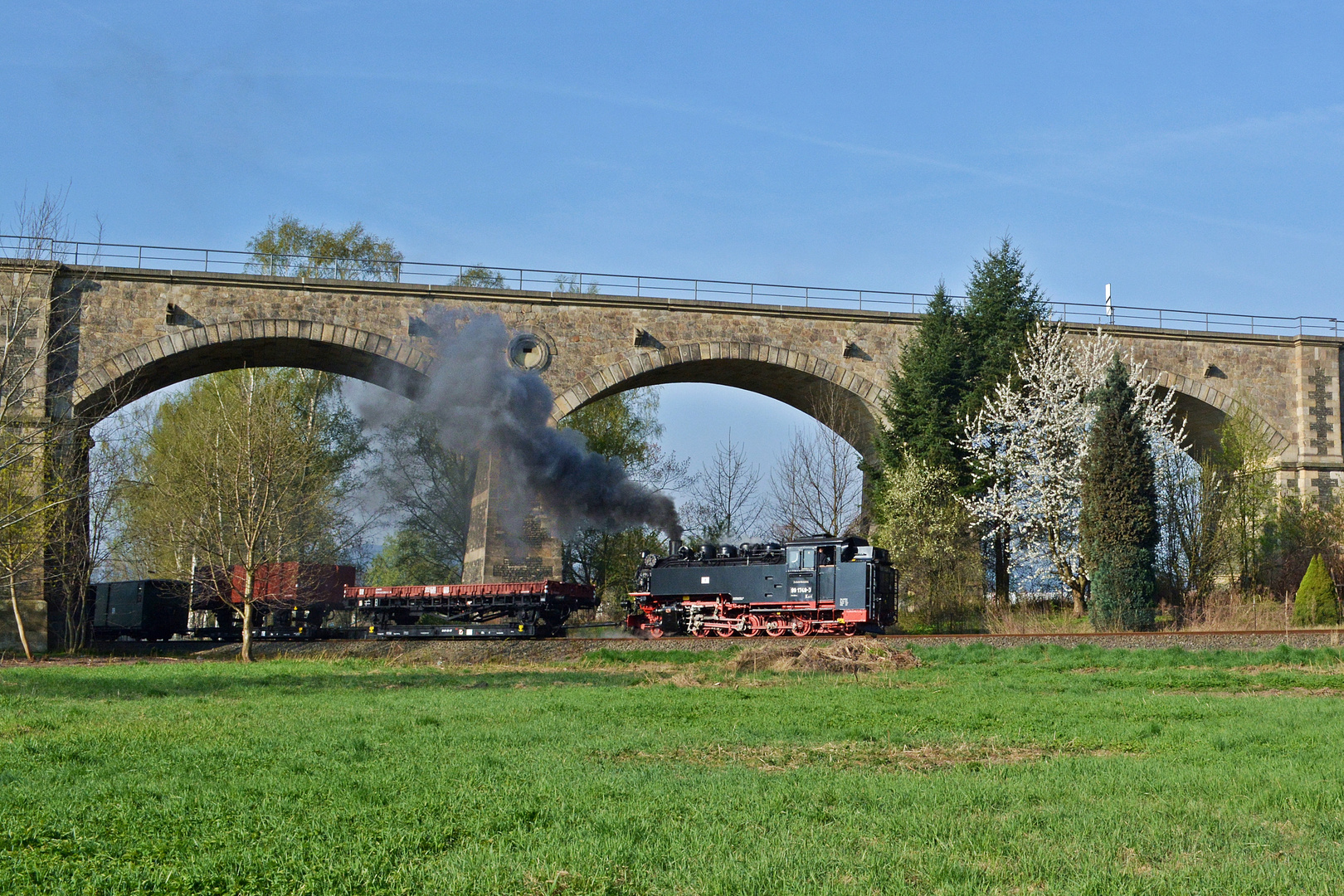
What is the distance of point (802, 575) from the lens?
26781mm

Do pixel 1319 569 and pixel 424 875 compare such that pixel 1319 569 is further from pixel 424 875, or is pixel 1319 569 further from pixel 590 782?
pixel 424 875

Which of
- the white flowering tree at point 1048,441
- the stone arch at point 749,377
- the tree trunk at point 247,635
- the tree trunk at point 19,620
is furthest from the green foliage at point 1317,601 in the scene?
the tree trunk at point 19,620

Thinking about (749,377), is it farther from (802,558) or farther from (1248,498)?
(1248,498)

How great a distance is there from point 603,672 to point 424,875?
13567mm

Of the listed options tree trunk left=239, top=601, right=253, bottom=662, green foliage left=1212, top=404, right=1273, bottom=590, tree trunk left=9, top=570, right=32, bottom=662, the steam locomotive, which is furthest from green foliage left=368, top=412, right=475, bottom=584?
green foliage left=1212, top=404, right=1273, bottom=590

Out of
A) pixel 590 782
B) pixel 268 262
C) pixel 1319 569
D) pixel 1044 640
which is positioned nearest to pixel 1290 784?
pixel 590 782

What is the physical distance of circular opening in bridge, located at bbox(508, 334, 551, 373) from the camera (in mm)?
32000

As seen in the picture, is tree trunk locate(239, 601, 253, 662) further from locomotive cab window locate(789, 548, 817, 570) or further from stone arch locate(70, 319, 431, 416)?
locomotive cab window locate(789, 548, 817, 570)

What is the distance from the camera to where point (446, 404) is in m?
31.2

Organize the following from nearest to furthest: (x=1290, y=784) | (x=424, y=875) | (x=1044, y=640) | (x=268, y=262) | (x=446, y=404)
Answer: (x=424, y=875)
(x=1290, y=784)
(x=1044, y=640)
(x=446, y=404)
(x=268, y=262)

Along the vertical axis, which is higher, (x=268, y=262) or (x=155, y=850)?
(x=268, y=262)

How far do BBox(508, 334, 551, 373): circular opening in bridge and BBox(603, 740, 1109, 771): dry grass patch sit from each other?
22.9 m

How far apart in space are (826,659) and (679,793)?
1107 cm

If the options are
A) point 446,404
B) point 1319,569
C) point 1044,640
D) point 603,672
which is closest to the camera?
point 603,672
